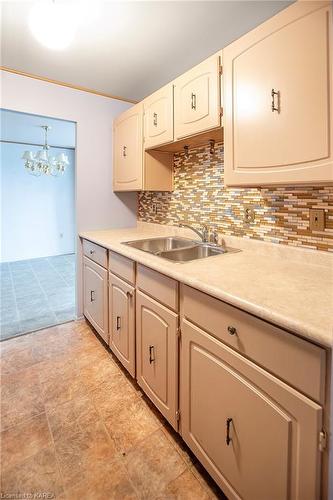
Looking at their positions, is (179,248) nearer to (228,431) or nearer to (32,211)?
(228,431)

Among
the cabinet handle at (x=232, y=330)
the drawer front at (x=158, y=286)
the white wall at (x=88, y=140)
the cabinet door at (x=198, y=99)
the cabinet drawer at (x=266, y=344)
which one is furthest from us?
the white wall at (x=88, y=140)

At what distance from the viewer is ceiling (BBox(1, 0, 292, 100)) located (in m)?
1.41

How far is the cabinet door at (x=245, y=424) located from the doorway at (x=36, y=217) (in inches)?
79.9

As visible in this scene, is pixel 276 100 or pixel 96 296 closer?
pixel 276 100

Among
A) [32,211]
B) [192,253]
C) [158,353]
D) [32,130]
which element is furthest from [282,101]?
[32,211]

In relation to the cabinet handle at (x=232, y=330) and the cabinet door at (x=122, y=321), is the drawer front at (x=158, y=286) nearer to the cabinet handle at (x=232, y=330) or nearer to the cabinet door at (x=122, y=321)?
the cabinet door at (x=122, y=321)

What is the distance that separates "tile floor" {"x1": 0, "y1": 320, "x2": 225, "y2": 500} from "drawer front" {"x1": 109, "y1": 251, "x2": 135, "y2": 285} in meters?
0.71

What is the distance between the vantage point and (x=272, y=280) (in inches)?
40.6

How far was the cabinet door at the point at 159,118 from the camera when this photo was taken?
5.74 feet

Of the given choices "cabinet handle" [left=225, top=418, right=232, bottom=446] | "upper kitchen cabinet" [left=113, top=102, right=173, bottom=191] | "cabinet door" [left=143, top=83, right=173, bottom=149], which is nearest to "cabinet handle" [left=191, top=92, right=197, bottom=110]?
"cabinet door" [left=143, top=83, right=173, bottom=149]

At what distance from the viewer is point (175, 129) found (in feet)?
5.61

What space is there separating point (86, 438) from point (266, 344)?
43.2 inches

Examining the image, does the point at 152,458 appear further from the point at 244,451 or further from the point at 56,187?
the point at 56,187

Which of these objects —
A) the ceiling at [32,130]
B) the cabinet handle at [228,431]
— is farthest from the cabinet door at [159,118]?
the cabinet handle at [228,431]
